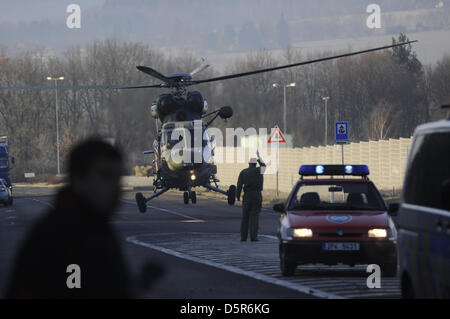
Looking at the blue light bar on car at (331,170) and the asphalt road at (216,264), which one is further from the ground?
the blue light bar on car at (331,170)

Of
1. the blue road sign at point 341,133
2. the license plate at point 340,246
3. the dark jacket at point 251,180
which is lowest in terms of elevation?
the license plate at point 340,246

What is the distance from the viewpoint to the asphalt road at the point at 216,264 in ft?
42.2

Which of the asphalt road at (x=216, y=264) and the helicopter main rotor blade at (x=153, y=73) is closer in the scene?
the asphalt road at (x=216, y=264)

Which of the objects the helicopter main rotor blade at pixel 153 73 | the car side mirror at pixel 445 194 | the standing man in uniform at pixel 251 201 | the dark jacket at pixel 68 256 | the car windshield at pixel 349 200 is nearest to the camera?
the dark jacket at pixel 68 256

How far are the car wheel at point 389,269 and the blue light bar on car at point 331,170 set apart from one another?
A: 1903 millimetres

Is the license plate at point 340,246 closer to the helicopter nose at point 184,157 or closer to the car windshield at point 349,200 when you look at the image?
the car windshield at point 349,200

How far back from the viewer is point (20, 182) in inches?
4129

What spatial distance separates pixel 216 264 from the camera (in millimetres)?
17156

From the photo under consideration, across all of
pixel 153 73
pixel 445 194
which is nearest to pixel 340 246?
pixel 445 194

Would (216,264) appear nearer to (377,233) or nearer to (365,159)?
(377,233)

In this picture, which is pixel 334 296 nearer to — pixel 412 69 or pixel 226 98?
pixel 226 98

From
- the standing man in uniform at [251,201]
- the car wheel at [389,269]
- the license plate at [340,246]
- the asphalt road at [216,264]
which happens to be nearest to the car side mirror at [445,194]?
the asphalt road at [216,264]

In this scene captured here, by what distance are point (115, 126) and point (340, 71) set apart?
44.5 meters
